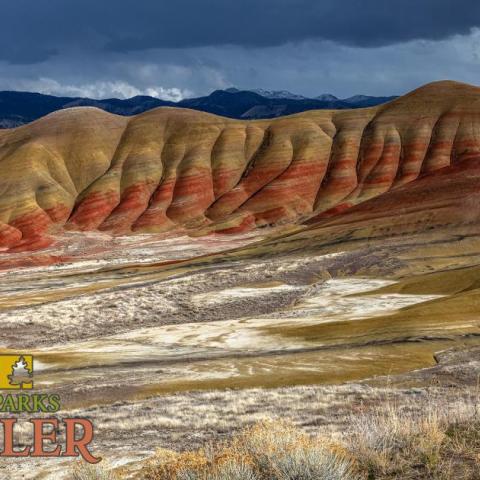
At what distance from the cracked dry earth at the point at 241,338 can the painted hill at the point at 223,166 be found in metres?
57.1

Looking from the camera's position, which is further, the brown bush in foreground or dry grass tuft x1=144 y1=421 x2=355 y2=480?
the brown bush in foreground

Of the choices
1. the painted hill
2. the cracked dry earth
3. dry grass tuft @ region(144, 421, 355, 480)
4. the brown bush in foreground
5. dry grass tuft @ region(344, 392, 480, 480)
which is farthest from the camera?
the painted hill

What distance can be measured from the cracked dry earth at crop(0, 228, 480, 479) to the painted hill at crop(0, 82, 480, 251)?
2250 inches

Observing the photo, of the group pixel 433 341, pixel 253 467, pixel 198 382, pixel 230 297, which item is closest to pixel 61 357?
pixel 198 382

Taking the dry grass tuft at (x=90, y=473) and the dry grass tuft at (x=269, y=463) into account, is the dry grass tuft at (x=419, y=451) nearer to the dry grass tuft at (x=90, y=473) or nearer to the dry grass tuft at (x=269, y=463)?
the dry grass tuft at (x=269, y=463)

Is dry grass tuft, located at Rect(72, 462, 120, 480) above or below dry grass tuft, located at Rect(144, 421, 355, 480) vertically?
below

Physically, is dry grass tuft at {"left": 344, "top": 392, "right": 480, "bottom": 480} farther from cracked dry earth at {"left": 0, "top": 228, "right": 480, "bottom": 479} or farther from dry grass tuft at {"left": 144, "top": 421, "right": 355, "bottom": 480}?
cracked dry earth at {"left": 0, "top": 228, "right": 480, "bottom": 479}

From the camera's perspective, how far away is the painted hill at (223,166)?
140125 millimetres

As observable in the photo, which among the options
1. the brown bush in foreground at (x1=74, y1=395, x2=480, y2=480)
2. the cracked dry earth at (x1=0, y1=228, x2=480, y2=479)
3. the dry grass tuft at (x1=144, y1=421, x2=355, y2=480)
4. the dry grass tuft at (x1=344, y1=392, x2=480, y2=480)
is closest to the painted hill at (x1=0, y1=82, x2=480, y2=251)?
the cracked dry earth at (x1=0, y1=228, x2=480, y2=479)

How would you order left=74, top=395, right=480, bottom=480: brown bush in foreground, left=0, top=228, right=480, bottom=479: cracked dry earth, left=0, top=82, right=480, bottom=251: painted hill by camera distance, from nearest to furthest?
left=74, top=395, right=480, bottom=480: brown bush in foreground → left=0, top=228, right=480, bottom=479: cracked dry earth → left=0, top=82, right=480, bottom=251: painted hill

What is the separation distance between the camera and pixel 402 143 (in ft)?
487

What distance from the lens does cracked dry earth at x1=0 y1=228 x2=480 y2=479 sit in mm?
21156

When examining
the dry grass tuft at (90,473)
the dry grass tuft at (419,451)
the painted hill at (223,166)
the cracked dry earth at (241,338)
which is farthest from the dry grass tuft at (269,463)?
the painted hill at (223,166)

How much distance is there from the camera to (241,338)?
42.2 m
